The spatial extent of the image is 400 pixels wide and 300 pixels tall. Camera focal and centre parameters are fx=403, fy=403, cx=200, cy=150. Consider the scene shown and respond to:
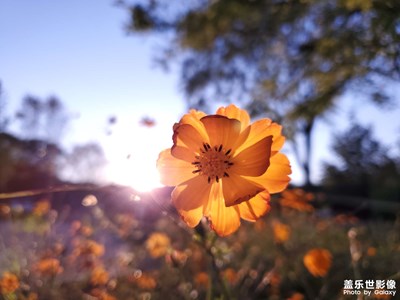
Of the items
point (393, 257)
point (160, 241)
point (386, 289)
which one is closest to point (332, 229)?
point (393, 257)

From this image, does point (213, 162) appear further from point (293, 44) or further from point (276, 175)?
point (293, 44)

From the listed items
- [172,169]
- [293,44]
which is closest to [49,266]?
[172,169]

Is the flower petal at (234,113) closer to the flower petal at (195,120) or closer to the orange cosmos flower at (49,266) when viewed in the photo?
the flower petal at (195,120)

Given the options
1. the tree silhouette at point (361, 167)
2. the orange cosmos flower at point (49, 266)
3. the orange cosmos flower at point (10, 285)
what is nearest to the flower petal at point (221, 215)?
the orange cosmos flower at point (10, 285)

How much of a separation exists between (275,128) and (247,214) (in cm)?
15

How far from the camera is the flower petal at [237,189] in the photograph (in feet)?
2.06

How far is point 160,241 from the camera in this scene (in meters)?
2.80

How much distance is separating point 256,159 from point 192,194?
12 cm

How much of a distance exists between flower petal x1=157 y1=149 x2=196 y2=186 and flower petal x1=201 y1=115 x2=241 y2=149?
0.21 feet

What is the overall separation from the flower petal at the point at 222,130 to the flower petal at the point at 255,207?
11cm

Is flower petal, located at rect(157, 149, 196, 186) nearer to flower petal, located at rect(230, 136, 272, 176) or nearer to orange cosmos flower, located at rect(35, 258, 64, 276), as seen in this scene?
flower petal, located at rect(230, 136, 272, 176)

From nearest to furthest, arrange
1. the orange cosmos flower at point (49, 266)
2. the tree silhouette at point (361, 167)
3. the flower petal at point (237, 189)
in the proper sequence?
the flower petal at point (237, 189), the orange cosmos flower at point (49, 266), the tree silhouette at point (361, 167)

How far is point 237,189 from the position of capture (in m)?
0.66

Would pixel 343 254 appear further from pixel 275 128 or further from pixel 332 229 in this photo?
pixel 275 128
